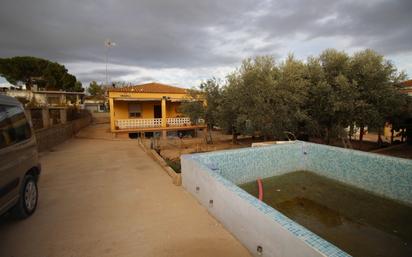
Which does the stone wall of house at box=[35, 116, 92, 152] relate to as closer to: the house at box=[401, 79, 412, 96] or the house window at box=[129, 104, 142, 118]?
the house window at box=[129, 104, 142, 118]

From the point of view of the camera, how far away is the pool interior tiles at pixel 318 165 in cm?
573

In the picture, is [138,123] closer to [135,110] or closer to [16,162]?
[135,110]

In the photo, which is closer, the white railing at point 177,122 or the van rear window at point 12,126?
the van rear window at point 12,126

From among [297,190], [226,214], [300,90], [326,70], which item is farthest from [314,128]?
[226,214]

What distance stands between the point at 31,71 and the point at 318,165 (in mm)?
46051

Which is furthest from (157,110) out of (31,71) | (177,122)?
(31,71)

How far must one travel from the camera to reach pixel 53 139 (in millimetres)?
12492

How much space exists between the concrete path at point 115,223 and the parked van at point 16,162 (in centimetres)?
44

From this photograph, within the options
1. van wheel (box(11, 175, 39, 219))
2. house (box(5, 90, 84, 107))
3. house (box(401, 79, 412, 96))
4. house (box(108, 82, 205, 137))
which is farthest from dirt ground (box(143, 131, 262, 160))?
house (box(5, 90, 84, 107))

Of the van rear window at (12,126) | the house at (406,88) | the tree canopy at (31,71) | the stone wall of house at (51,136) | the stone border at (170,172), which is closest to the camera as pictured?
the van rear window at (12,126)

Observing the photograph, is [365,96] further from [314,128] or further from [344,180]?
[344,180]

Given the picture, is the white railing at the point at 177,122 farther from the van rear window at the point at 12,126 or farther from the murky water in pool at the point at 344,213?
the van rear window at the point at 12,126

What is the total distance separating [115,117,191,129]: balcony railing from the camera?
18922 mm

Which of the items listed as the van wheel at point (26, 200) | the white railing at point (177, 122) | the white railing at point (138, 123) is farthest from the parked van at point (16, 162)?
the white railing at point (177, 122)
